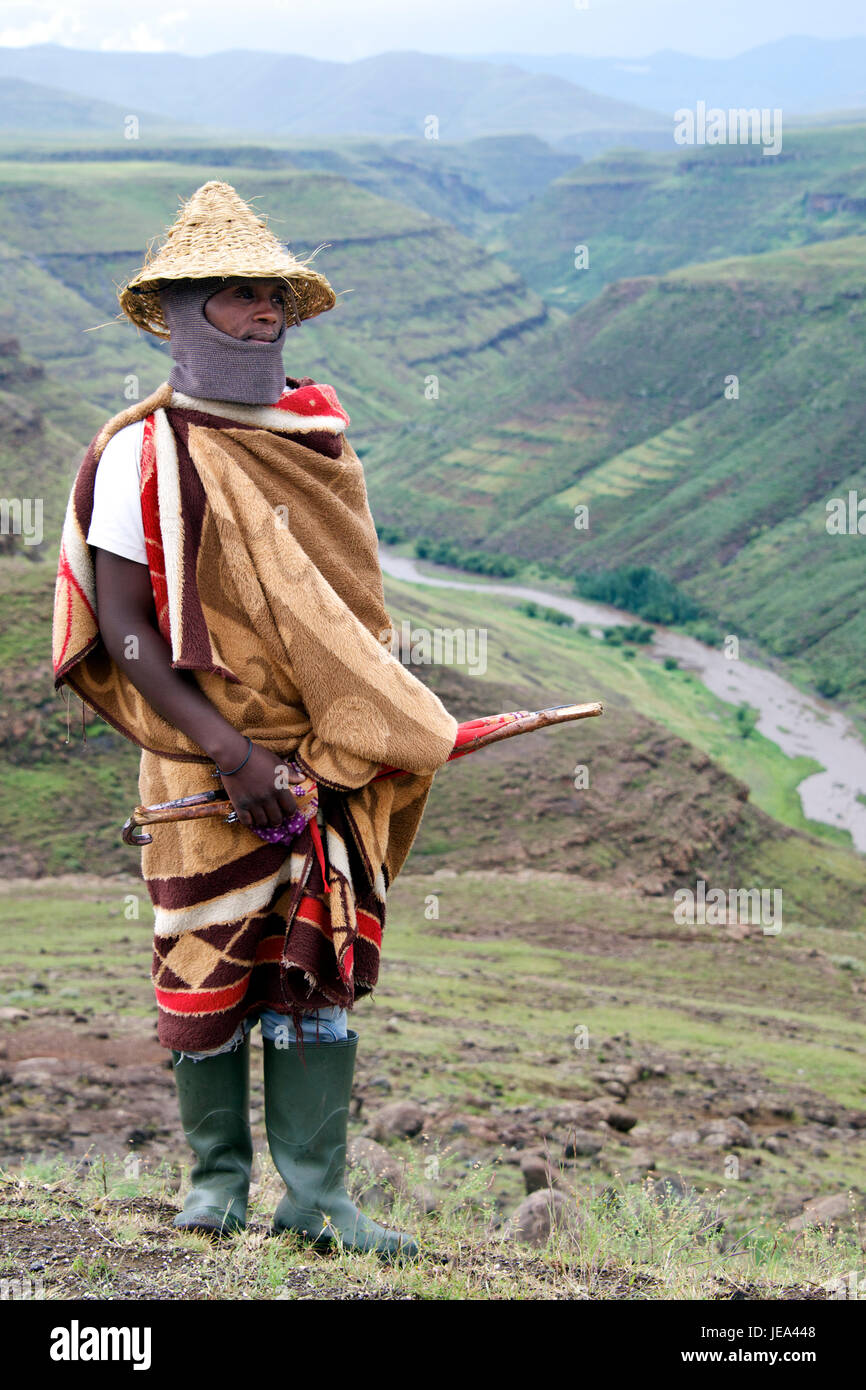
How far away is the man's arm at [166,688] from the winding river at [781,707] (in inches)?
937

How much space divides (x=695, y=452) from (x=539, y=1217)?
48.9 metres

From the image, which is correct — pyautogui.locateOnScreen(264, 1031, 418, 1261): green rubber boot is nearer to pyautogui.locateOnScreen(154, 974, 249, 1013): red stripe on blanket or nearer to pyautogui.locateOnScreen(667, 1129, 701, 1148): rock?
pyautogui.locateOnScreen(154, 974, 249, 1013): red stripe on blanket

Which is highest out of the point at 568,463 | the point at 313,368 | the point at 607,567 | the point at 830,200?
the point at 830,200

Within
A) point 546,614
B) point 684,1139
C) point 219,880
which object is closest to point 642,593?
point 546,614

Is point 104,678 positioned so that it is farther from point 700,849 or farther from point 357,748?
point 700,849

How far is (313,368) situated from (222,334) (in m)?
67.1

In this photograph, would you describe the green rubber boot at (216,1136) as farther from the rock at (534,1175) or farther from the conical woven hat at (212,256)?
the rock at (534,1175)

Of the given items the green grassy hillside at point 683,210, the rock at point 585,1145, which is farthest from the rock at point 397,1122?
the green grassy hillside at point 683,210

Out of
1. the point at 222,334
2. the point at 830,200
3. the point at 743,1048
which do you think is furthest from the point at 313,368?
the point at 222,334

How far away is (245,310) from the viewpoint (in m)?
3.08

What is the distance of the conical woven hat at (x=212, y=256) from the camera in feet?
9.85

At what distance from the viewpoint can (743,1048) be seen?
8.73 meters

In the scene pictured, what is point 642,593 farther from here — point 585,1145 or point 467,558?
point 585,1145

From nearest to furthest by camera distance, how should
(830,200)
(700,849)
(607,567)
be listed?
(700,849) < (607,567) < (830,200)
